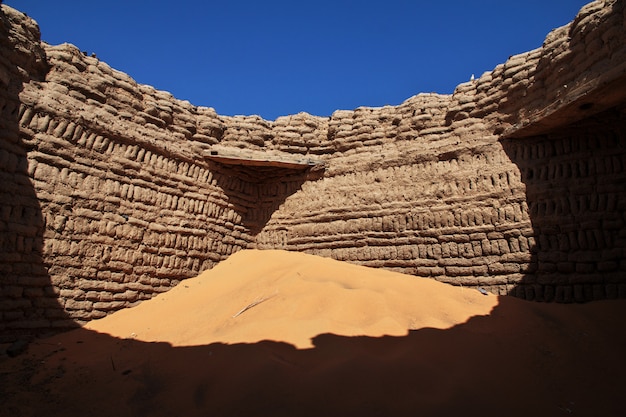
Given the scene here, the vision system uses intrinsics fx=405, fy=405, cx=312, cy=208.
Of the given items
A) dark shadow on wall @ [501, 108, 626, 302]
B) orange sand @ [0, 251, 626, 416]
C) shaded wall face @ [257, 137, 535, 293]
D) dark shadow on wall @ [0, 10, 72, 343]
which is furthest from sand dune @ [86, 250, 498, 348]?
dark shadow on wall @ [501, 108, 626, 302]

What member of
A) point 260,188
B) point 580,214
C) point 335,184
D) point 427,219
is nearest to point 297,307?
point 427,219

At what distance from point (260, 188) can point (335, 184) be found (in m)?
1.55

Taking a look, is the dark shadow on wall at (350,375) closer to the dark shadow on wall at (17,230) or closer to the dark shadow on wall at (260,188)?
the dark shadow on wall at (17,230)

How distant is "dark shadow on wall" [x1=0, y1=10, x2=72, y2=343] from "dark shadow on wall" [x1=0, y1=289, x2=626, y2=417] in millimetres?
444

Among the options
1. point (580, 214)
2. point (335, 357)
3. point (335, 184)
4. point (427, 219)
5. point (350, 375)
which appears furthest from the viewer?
point (335, 184)

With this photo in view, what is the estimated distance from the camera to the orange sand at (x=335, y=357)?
309cm

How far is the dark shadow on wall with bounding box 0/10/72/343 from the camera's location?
4.51 metres

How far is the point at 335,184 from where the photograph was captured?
7512 mm

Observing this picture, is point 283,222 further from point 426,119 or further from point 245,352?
point 245,352

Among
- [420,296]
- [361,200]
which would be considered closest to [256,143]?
[361,200]

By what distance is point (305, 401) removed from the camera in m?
3.04

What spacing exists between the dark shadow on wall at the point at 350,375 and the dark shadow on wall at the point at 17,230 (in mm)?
444

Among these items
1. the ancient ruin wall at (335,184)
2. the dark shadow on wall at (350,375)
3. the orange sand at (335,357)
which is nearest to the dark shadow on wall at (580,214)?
the ancient ruin wall at (335,184)

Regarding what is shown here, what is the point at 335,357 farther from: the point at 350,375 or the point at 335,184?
the point at 335,184
